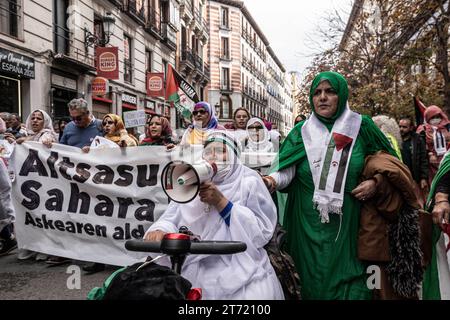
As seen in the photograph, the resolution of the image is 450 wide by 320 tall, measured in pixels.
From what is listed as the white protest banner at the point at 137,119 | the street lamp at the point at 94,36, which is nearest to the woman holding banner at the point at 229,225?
the white protest banner at the point at 137,119

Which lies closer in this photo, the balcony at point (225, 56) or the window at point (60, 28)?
the window at point (60, 28)

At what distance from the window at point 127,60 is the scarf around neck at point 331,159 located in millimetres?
18739

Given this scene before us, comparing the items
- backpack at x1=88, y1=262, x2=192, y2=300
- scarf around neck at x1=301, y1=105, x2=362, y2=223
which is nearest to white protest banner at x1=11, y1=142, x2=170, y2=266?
scarf around neck at x1=301, y1=105, x2=362, y2=223

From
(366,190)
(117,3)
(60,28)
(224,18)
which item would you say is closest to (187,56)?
(117,3)

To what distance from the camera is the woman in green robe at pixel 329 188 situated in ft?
8.37

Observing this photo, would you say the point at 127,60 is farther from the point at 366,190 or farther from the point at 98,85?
the point at 366,190

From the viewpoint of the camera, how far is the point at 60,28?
14789 mm

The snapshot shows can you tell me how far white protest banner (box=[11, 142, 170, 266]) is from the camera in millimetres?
5043

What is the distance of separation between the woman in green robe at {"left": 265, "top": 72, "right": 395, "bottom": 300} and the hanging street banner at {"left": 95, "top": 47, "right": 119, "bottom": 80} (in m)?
14.6

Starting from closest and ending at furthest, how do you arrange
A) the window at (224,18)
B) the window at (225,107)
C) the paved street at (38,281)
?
the paved street at (38,281) < the window at (224,18) < the window at (225,107)

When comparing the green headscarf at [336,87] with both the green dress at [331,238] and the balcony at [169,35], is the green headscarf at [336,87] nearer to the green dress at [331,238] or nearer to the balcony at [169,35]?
the green dress at [331,238]

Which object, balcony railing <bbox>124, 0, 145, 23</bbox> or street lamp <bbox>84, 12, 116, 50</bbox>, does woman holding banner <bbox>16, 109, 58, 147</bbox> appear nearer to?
street lamp <bbox>84, 12, 116, 50</bbox>

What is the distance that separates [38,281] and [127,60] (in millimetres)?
17335

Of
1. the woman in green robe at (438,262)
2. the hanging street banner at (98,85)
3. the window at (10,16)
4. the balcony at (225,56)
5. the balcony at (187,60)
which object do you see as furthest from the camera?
the balcony at (225,56)
